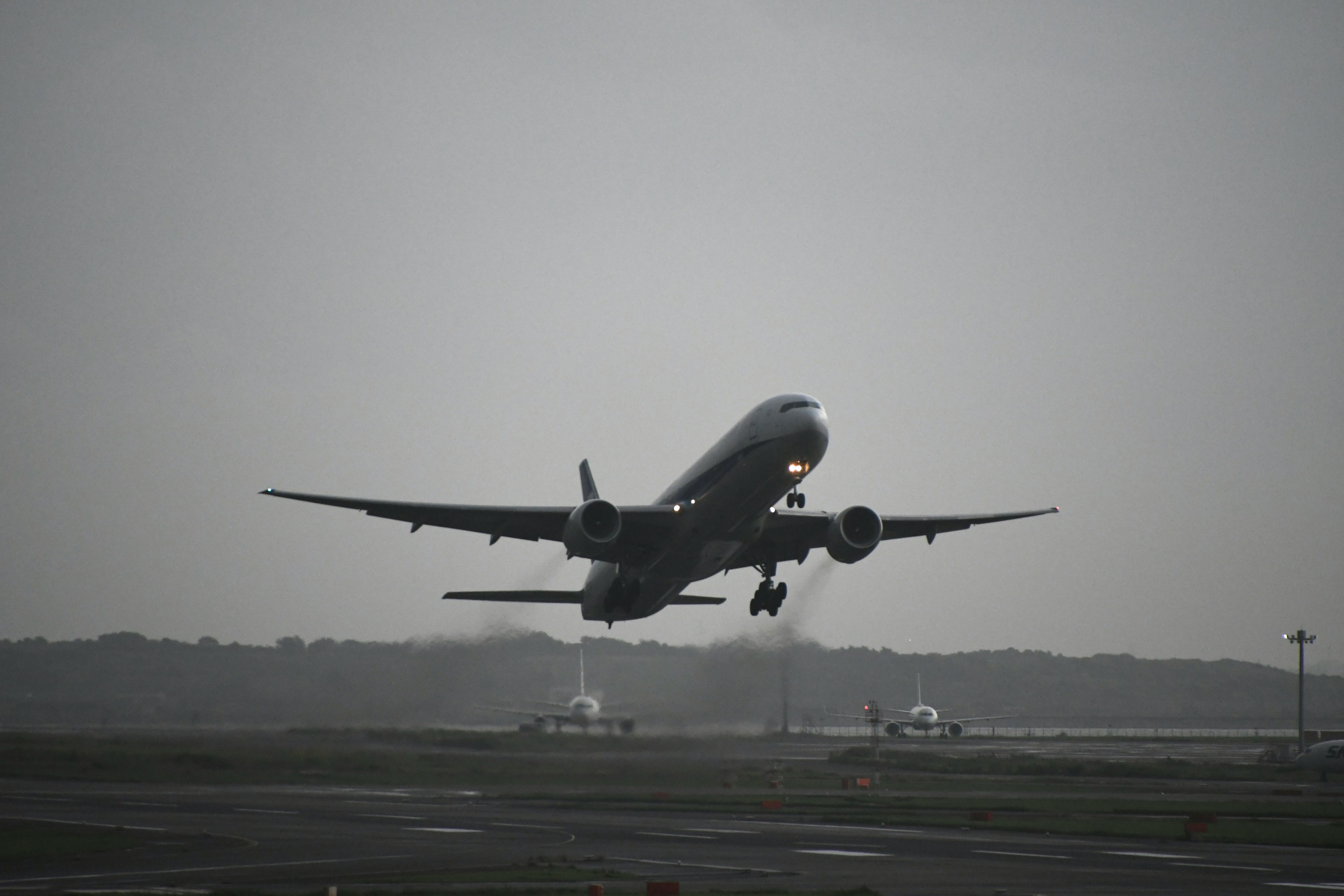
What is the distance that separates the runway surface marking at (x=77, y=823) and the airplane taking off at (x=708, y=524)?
9.03 m

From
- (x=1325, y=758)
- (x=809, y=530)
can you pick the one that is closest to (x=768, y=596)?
(x=809, y=530)

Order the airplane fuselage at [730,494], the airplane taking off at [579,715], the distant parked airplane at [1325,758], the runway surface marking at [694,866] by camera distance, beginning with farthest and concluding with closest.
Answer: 1. the distant parked airplane at [1325,758]
2. the airplane taking off at [579,715]
3. the airplane fuselage at [730,494]
4. the runway surface marking at [694,866]

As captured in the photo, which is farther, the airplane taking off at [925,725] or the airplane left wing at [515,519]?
the airplane taking off at [925,725]

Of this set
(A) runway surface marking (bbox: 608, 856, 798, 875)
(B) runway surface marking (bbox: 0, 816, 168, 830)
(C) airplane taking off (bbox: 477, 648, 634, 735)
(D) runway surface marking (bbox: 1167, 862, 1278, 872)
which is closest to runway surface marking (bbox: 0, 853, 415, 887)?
(A) runway surface marking (bbox: 608, 856, 798, 875)

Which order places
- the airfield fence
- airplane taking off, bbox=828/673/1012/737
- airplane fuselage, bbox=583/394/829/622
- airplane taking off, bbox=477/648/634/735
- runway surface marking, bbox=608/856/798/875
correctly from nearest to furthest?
runway surface marking, bbox=608/856/798/875
airplane fuselage, bbox=583/394/829/622
airplane taking off, bbox=477/648/634/735
airplane taking off, bbox=828/673/1012/737
the airfield fence

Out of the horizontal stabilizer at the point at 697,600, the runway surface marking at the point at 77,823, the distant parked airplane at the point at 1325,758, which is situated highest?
the horizontal stabilizer at the point at 697,600

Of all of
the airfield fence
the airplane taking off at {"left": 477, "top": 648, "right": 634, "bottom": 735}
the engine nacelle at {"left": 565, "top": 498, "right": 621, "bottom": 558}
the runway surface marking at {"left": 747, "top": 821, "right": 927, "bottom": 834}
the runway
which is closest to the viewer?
the runway

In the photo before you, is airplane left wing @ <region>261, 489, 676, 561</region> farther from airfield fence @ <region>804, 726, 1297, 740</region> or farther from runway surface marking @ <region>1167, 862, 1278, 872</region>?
airfield fence @ <region>804, 726, 1297, 740</region>

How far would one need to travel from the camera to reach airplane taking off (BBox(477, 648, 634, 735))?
1826 inches

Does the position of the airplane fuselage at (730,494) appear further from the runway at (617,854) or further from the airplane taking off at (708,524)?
the runway at (617,854)

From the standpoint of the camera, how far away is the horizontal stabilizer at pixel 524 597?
39.8 meters

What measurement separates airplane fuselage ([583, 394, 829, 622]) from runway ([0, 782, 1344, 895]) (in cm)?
706

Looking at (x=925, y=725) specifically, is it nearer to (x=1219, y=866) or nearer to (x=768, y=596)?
(x=768, y=596)

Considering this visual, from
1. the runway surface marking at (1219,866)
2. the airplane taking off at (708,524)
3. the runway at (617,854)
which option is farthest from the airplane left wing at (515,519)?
the runway surface marking at (1219,866)
